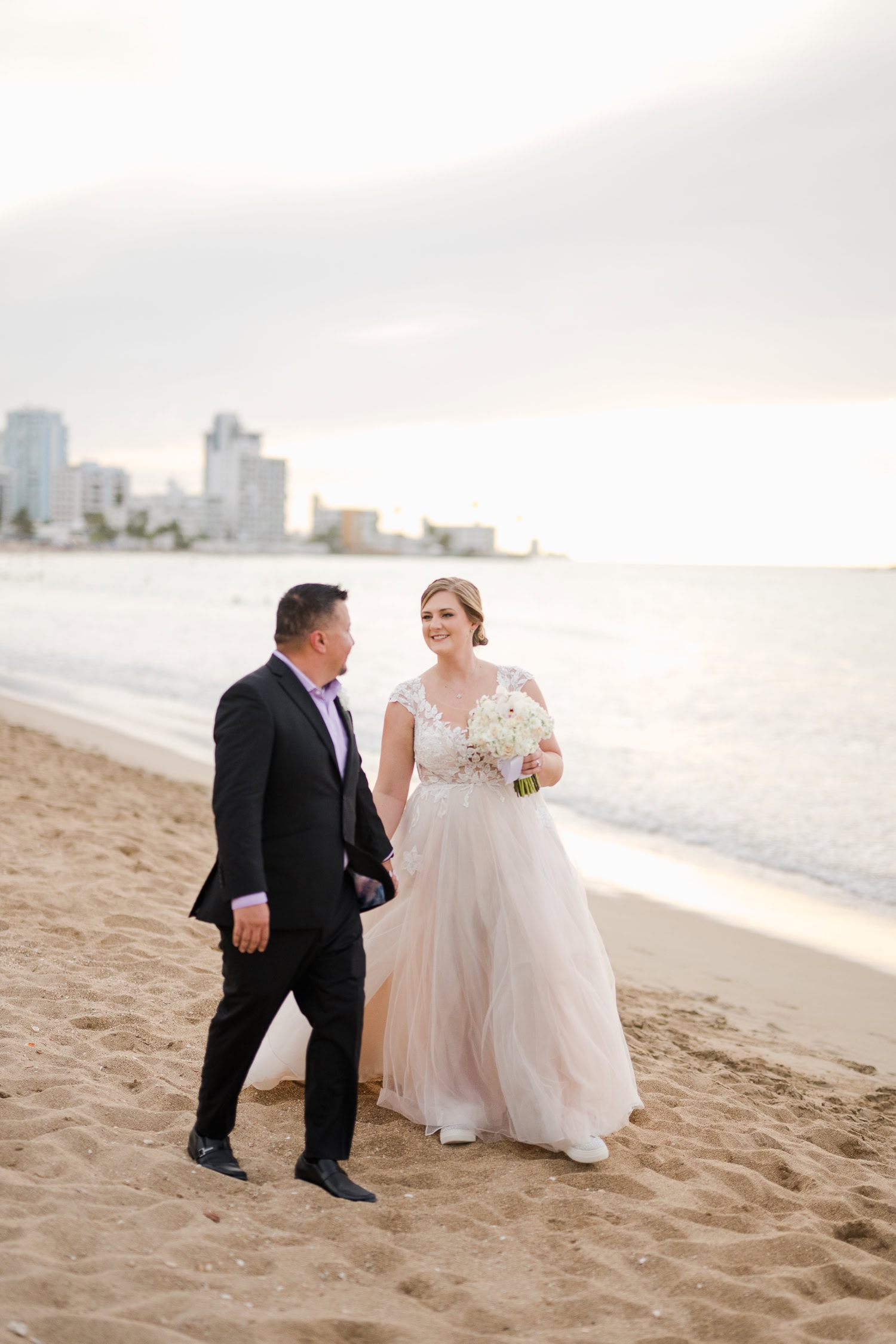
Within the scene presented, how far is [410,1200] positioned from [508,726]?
171cm

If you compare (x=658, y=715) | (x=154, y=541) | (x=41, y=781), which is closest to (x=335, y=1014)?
(x=41, y=781)

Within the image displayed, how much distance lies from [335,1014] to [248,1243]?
0.72 metres

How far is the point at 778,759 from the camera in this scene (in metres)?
18.6

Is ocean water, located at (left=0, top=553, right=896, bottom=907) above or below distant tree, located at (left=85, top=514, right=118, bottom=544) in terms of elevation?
below

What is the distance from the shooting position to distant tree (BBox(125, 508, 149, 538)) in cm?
17188

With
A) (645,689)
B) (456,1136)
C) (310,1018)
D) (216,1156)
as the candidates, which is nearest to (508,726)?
(310,1018)

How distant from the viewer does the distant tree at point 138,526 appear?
172 m

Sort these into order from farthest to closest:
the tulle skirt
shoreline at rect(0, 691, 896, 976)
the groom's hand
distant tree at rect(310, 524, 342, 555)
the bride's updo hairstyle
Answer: distant tree at rect(310, 524, 342, 555) < shoreline at rect(0, 691, 896, 976) < the bride's updo hairstyle < the tulle skirt < the groom's hand

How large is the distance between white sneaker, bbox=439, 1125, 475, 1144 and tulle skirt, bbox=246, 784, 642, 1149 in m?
0.03

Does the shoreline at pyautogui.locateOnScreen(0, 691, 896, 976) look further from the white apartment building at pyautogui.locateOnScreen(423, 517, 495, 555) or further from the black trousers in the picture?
the white apartment building at pyautogui.locateOnScreen(423, 517, 495, 555)

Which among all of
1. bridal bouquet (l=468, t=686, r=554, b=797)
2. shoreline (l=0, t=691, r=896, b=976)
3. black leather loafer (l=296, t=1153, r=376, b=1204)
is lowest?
shoreline (l=0, t=691, r=896, b=976)

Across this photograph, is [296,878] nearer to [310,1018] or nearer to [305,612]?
[310,1018]

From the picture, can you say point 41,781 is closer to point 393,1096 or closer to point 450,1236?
point 393,1096

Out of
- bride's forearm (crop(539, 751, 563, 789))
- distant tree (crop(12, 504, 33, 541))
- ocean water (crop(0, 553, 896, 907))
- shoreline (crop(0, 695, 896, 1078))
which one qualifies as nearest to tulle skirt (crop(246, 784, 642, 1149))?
bride's forearm (crop(539, 751, 563, 789))
